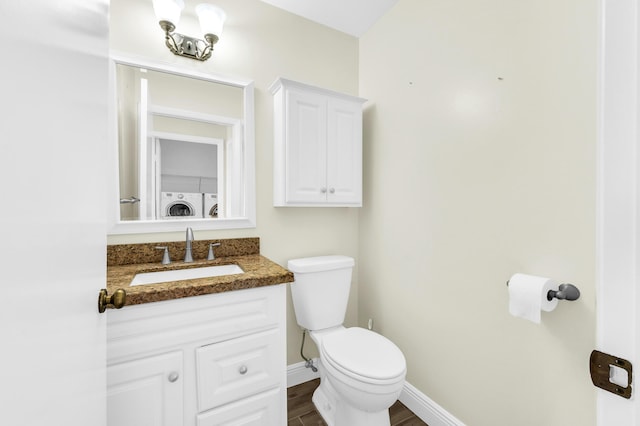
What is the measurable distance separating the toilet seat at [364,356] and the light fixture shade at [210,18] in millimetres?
1812

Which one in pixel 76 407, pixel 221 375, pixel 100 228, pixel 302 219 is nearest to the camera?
pixel 76 407

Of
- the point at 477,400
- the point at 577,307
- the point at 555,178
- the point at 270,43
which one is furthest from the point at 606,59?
the point at 270,43

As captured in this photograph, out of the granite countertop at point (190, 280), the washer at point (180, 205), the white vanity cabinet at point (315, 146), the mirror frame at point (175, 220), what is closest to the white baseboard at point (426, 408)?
the granite countertop at point (190, 280)

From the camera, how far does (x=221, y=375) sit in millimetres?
1086

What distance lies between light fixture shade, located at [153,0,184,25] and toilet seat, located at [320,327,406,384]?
6.16ft

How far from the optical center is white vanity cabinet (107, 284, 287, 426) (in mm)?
941

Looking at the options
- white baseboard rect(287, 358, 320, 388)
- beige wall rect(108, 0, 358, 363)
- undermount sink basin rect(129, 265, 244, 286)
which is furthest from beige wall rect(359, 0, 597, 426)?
undermount sink basin rect(129, 265, 244, 286)

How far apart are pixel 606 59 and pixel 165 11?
5.80 feet

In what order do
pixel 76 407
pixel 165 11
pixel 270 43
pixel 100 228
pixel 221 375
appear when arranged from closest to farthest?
1. pixel 76 407
2. pixel 100 228
3. pixel 221 375
4. pixel 165 11
5. pixel 270 43

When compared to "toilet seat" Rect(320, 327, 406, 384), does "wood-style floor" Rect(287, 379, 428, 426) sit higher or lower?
lower

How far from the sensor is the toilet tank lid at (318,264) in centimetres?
159

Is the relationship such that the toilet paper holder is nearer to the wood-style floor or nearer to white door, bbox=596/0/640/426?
white door, bbox=596/0/640/426

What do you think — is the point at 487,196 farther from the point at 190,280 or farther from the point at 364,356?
the point at 190,280

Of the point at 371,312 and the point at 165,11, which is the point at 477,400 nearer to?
the point at 371,312
